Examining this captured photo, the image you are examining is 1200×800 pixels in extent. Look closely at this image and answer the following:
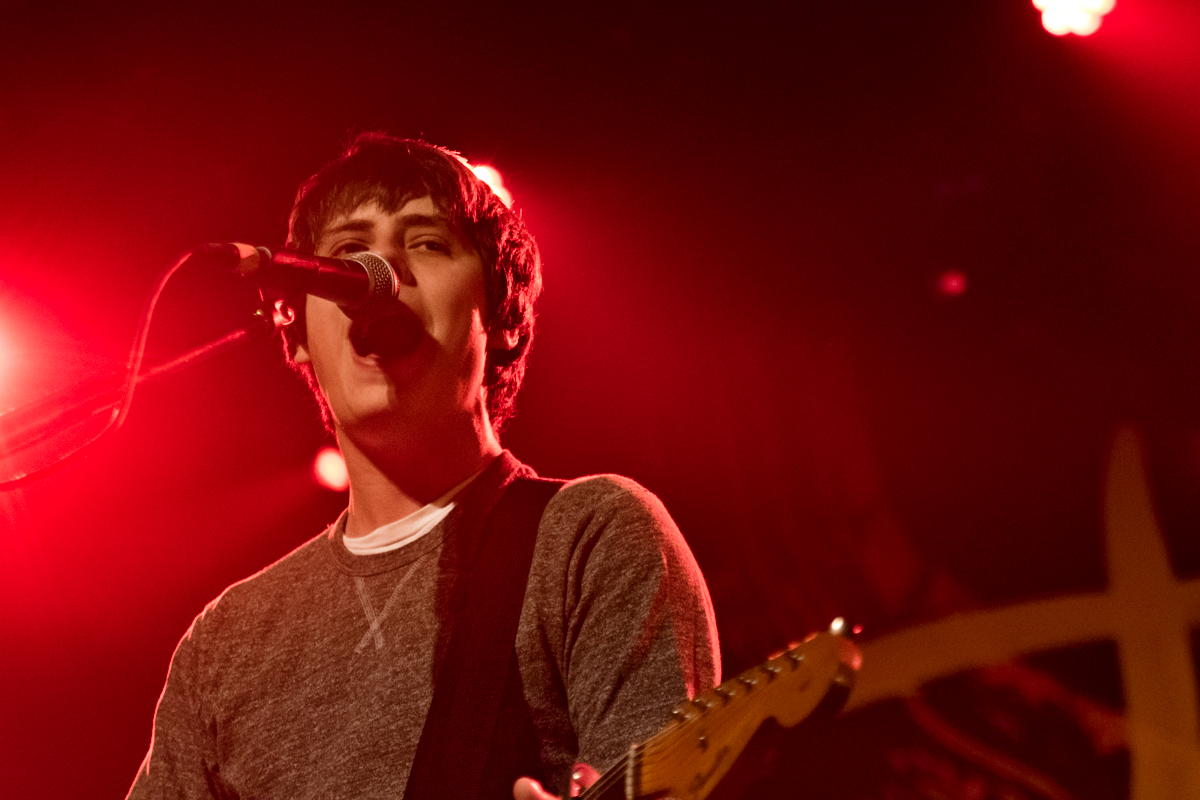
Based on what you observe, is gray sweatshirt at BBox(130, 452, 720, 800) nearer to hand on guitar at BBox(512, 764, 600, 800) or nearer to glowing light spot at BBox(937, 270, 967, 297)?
hand on guitar at BBox(512, 764, 600, 800)

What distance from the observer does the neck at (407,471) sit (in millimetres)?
1681

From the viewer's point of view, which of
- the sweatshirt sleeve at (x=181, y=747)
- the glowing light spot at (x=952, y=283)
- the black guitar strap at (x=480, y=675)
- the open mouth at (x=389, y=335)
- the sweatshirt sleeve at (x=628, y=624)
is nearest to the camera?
the sweatshirt sleeve at (x=628, y=624)

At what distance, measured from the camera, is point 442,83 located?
122 inches

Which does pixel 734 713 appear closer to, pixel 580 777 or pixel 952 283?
pixel 580 777

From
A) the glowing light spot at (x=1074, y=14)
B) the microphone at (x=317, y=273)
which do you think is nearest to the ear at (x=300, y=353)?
the microphone at (x=317, y=273)

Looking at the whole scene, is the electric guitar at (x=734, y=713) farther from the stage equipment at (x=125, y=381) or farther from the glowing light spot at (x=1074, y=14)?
the glowing light spot at (x=1074, y=14)

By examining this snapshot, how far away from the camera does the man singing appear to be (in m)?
1.34

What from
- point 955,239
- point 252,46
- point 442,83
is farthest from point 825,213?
point 252,46

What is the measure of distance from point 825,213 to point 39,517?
2593mm

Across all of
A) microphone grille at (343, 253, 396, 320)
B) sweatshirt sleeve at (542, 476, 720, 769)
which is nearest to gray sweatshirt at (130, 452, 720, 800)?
sweatshirt sleeve at (542, 476, 720, 769)

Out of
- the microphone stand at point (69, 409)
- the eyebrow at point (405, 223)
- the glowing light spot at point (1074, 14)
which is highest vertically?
the glowing light spot at point (1074, 14)

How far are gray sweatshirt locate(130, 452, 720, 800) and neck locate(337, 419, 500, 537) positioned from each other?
5cm

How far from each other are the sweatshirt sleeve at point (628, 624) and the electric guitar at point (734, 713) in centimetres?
28

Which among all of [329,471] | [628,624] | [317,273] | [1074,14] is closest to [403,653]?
[628,624]
